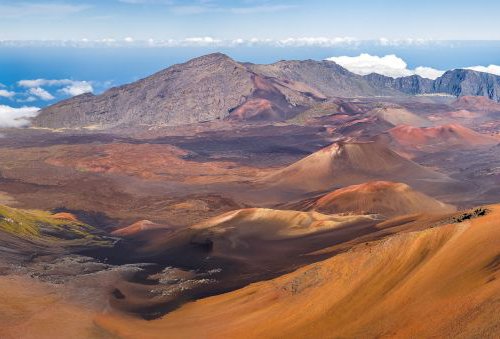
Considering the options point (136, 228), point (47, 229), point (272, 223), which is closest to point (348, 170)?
point (136, 228)

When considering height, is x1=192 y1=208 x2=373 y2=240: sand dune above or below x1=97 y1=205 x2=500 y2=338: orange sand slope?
below

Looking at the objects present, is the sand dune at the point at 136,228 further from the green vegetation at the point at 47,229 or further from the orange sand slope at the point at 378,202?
the orange sand slope at the point at 378,202

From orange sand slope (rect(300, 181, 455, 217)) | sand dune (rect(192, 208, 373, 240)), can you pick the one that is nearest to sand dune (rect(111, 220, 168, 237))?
sand dune (rect(192, 208, 373, 240))

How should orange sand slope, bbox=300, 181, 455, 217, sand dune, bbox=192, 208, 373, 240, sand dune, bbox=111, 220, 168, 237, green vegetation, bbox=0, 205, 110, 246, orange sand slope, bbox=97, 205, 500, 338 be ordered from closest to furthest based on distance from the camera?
orange sand slope, bbox=97, 205, 500, 338
green vegetation, bbox=0, 205, 110, 246
sand dune, bbox=192, 208, 373, 240
sand dune, bbox=111, 220, 168, 237
orange sand slope, bbox=300, 181, 455, 217

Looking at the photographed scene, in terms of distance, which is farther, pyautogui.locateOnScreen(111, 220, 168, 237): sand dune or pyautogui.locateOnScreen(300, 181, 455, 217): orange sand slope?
pyautogui.locateOnScreen(300, 181, 455, 217): orange sand slope

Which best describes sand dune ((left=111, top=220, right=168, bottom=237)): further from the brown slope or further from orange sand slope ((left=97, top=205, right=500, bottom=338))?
orange sand slope ((left=97, top=205, right=500, bottom=338))

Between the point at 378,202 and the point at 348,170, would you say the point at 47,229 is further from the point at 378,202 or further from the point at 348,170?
the point at 348,170

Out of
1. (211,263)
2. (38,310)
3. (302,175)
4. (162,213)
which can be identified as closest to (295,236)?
(211,263)
